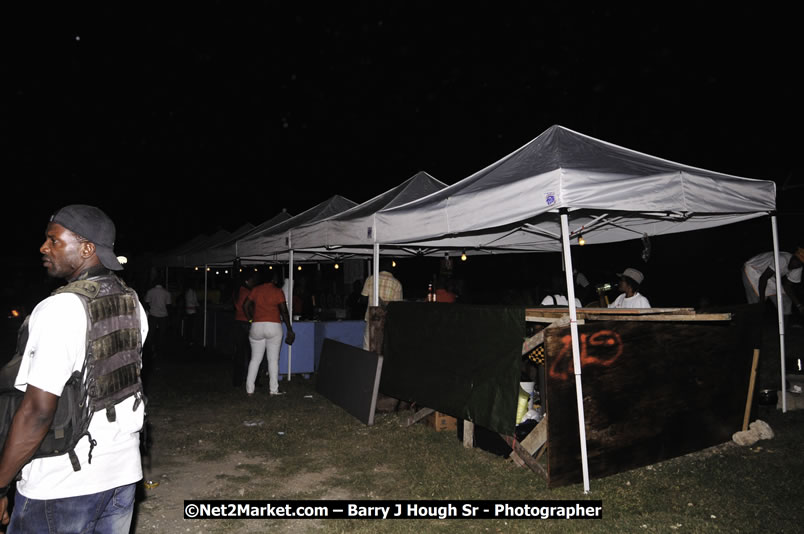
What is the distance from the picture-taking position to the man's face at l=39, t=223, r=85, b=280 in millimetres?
2131

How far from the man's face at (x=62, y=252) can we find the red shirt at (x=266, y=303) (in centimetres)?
659

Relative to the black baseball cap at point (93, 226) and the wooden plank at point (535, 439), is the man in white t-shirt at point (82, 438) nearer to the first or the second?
the black baseball cap at point (93, 226)

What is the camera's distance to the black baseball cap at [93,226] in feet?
6.95

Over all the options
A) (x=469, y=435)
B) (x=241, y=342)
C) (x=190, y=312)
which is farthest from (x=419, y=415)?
(x=190, y=312)

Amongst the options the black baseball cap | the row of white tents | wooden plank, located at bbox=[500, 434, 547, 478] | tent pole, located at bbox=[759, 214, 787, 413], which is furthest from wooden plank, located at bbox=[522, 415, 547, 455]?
the black baseball cap

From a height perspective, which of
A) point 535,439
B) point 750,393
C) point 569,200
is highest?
point 569,200

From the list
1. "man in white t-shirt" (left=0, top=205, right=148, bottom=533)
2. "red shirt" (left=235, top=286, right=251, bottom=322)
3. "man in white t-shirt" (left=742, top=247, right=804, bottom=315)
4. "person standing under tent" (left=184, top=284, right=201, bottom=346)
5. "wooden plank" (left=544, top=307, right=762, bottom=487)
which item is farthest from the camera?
"person standing under tent" (left=184, top=284, right=201, bottom=346)

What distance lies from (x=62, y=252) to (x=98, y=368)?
1.67 ft

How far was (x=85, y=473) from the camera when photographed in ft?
6.45

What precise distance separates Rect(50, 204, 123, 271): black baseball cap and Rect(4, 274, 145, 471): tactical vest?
0.08 m

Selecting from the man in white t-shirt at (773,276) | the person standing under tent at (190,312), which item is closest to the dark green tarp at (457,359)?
the man in white t-shirt at (773,276)

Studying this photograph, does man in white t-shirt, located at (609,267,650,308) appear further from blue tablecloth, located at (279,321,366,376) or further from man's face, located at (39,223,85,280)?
man's face, located at (39,223,85,280)

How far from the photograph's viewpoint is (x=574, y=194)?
14.7 ft

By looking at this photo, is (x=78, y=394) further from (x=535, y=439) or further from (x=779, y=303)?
(x=779, y=303)
